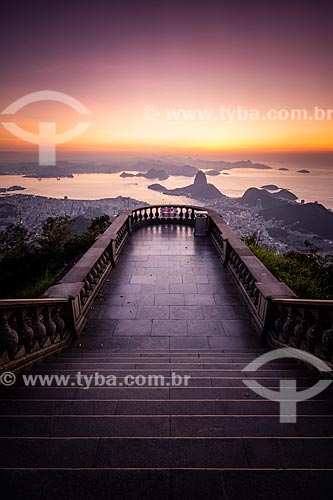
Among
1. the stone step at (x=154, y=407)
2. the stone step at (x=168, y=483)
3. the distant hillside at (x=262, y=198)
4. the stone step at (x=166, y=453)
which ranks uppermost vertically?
the distant hillside at (x=262, y=198)

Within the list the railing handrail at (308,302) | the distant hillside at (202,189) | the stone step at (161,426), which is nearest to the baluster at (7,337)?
the stone step at (161,426)

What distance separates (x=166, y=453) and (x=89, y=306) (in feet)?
15.0

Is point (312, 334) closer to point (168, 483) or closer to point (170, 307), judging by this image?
point (168, 483)

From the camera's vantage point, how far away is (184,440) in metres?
2.46

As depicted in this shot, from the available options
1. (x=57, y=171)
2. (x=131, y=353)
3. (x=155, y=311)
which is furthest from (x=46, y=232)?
(x=57, y=171)

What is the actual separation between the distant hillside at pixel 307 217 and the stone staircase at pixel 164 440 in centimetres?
5720

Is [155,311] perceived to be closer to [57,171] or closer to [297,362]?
[297,362]

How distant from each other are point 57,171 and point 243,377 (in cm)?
8262

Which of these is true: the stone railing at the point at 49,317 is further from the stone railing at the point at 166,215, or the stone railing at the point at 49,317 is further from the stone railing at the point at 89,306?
the stone railing at the point at 166,215

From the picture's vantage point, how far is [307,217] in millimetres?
62750

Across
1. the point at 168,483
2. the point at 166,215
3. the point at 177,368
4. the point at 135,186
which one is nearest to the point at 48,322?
the point at 177,368

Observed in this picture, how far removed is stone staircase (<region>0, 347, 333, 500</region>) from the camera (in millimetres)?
1948

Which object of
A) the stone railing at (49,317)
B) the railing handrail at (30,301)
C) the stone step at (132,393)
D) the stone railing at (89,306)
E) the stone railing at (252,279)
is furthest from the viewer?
the stone railing at (252,279)

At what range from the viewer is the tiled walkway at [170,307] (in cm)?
552
